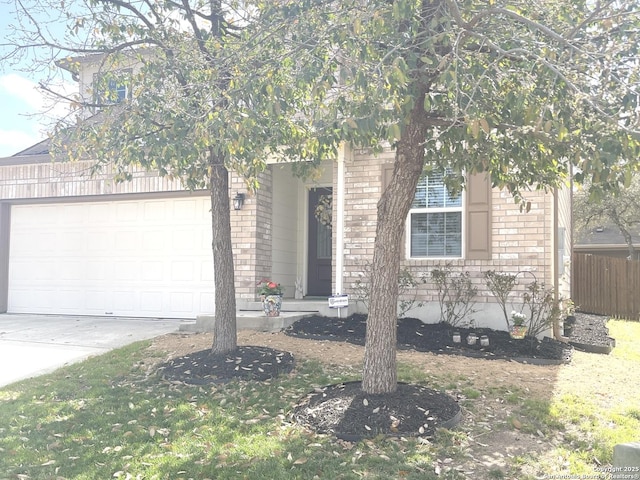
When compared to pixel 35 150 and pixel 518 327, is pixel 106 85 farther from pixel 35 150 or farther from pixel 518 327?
pixel 35 150

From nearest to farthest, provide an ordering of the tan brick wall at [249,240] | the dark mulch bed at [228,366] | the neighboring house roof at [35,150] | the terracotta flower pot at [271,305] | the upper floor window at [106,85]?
1. the dark mulch bed at [228,366]
2. the upper floor window at [106,85]
3. the terracotta flower pot at [271,305]
4. the tan brick wall at [249,240]
5. the neighboring house roof at [35,150]

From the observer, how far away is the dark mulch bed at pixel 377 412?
409 cm

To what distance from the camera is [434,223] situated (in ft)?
27.9

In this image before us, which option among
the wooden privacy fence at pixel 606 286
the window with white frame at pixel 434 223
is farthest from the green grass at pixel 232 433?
the wooden privacy fence at pixel 606 286

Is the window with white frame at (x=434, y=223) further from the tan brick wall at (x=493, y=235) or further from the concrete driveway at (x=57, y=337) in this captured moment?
the concrete driveway at (x=57, y=337)

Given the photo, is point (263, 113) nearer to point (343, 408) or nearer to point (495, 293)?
point (343, 408)

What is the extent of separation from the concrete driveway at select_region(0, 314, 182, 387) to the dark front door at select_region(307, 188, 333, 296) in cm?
276

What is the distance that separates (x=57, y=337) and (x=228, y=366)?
12.9 ft

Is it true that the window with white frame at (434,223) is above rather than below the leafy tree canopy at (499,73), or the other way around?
below

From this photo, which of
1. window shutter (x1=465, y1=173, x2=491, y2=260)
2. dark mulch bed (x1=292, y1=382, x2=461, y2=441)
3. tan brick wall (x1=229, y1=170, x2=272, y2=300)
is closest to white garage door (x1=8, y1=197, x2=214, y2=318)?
tan brick wall (x1=229, y1=170, x2=272, y2=300)

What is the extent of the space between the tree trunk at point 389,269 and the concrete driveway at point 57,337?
4.03m

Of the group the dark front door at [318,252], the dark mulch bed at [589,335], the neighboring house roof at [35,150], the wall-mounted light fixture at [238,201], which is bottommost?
the dark mulch bed at [589,335]

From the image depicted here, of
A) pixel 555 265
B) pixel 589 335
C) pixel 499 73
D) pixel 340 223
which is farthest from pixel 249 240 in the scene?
pixel 589 335

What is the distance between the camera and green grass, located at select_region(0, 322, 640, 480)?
11.8 ft
